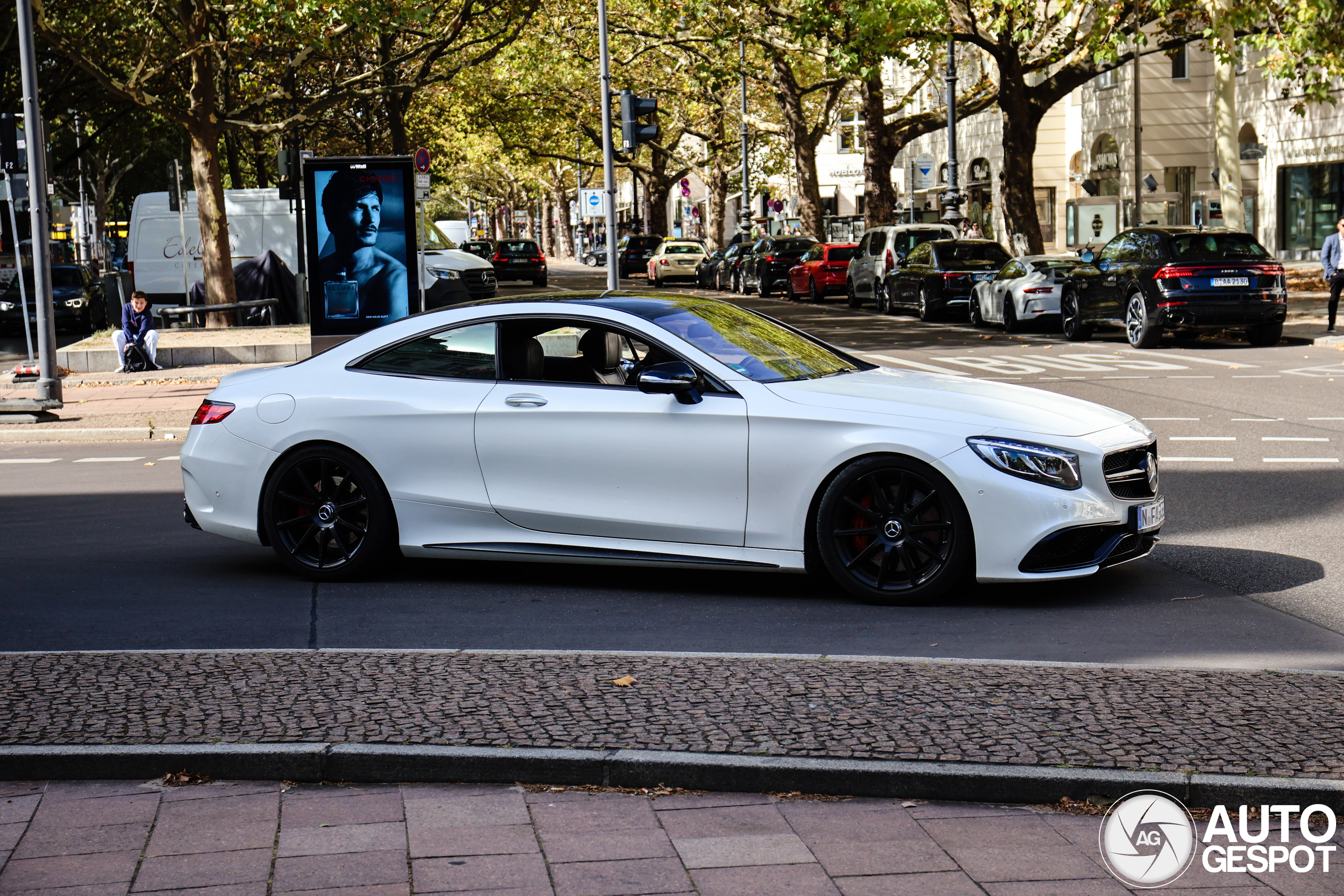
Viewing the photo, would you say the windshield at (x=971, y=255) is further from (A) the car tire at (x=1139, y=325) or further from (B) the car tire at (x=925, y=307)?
(A) the car tire at (x=1139, y=325)

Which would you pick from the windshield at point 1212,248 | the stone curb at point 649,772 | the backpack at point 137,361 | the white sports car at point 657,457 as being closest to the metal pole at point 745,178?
the windshield at point 1212,248

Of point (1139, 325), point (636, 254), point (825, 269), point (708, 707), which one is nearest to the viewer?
point (708, 707)

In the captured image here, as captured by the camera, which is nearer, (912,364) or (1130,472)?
(1130,472)

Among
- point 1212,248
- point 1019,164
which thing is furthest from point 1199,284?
point 1019,164

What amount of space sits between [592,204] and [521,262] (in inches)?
800

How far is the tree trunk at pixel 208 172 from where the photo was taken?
89.9 ft

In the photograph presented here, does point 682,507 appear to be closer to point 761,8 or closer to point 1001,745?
point 1001,745

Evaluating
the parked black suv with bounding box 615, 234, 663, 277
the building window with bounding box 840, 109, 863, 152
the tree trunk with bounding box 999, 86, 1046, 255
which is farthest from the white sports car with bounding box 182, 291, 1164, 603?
the building window with bounding box 840, 109, 863, 152

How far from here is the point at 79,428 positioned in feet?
50.7

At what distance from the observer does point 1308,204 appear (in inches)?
1761

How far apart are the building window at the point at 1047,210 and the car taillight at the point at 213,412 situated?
5449 centimetres

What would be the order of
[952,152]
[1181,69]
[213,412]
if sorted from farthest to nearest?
[1181,69]
[952,152]
[213,412]

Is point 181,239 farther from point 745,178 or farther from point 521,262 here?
point 745,178

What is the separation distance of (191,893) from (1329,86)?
26006 mm
